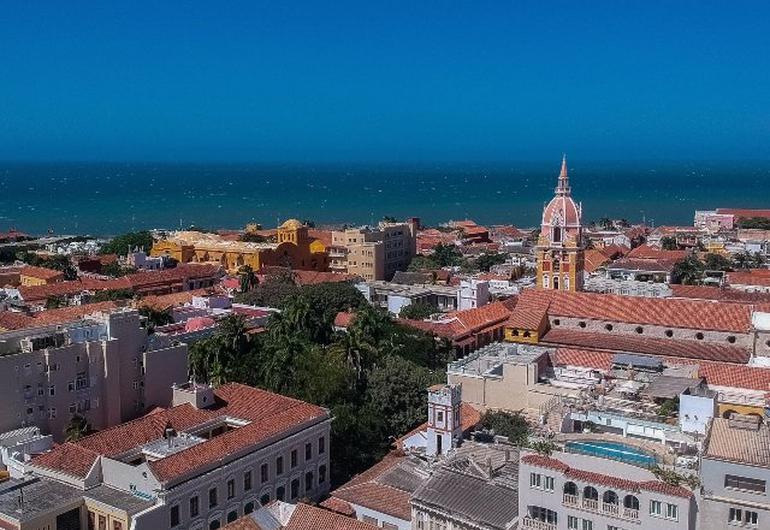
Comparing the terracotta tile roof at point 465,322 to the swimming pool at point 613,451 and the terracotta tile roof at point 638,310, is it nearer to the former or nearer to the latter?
the terracotta tile roof at point 638,310

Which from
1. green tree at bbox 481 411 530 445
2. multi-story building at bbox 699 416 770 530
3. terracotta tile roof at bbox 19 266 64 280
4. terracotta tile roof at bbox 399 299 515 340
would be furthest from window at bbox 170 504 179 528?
terracotta tile roof at bbox 19 266 64 280

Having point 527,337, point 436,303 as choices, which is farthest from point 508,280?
point 527,337

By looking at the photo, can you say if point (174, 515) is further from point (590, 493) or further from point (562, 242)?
point (562, 242)

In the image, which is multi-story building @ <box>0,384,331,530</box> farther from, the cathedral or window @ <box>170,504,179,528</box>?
the cathedral

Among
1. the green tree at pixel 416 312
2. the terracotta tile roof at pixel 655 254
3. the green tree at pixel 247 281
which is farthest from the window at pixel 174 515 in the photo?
the terracotta tile roof at pixel 655 254

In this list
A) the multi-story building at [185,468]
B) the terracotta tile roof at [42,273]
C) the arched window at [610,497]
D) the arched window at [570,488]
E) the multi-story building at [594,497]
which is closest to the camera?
the multi-story building at [594,497]

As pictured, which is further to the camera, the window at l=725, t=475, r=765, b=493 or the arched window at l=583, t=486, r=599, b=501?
the arched window at l=583, t=486, r=599, b=501
